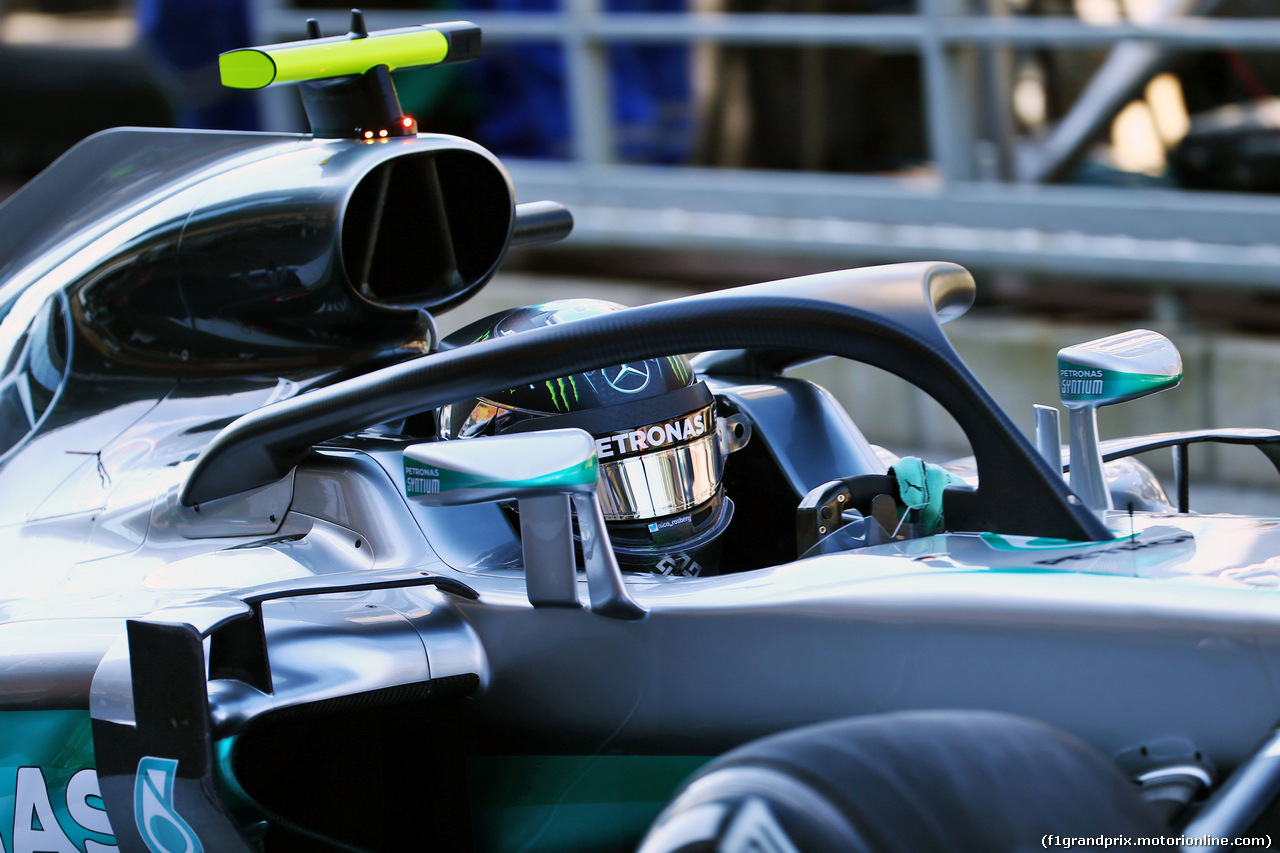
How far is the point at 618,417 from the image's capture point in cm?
213

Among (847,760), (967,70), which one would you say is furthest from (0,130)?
(847,760)

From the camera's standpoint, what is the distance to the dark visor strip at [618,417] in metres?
2.13

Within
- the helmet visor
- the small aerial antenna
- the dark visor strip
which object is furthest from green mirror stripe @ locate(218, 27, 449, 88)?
the helmet visor

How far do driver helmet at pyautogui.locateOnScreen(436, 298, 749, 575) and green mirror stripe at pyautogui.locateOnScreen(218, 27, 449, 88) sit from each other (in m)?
0.64

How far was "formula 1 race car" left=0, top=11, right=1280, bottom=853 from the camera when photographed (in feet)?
5.03

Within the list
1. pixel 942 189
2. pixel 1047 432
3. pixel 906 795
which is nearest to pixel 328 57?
pixel 1047 432

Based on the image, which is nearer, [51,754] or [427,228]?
[51,754]

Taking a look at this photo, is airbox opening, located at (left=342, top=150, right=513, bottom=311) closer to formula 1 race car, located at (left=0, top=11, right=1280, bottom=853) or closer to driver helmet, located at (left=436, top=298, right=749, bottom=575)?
formula 1 race car, located at (left=0, top=11, right=1280, bottom=853)

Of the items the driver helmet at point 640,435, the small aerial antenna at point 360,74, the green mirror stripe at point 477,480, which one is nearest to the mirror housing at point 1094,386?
the driver helmet at point 640,435

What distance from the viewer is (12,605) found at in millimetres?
2197

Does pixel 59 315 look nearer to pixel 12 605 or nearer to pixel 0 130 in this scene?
pixel 12 605

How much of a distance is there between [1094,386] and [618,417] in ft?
2.25

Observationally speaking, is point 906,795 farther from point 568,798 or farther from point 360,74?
point 360,74

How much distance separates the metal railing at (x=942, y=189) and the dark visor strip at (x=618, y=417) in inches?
162
